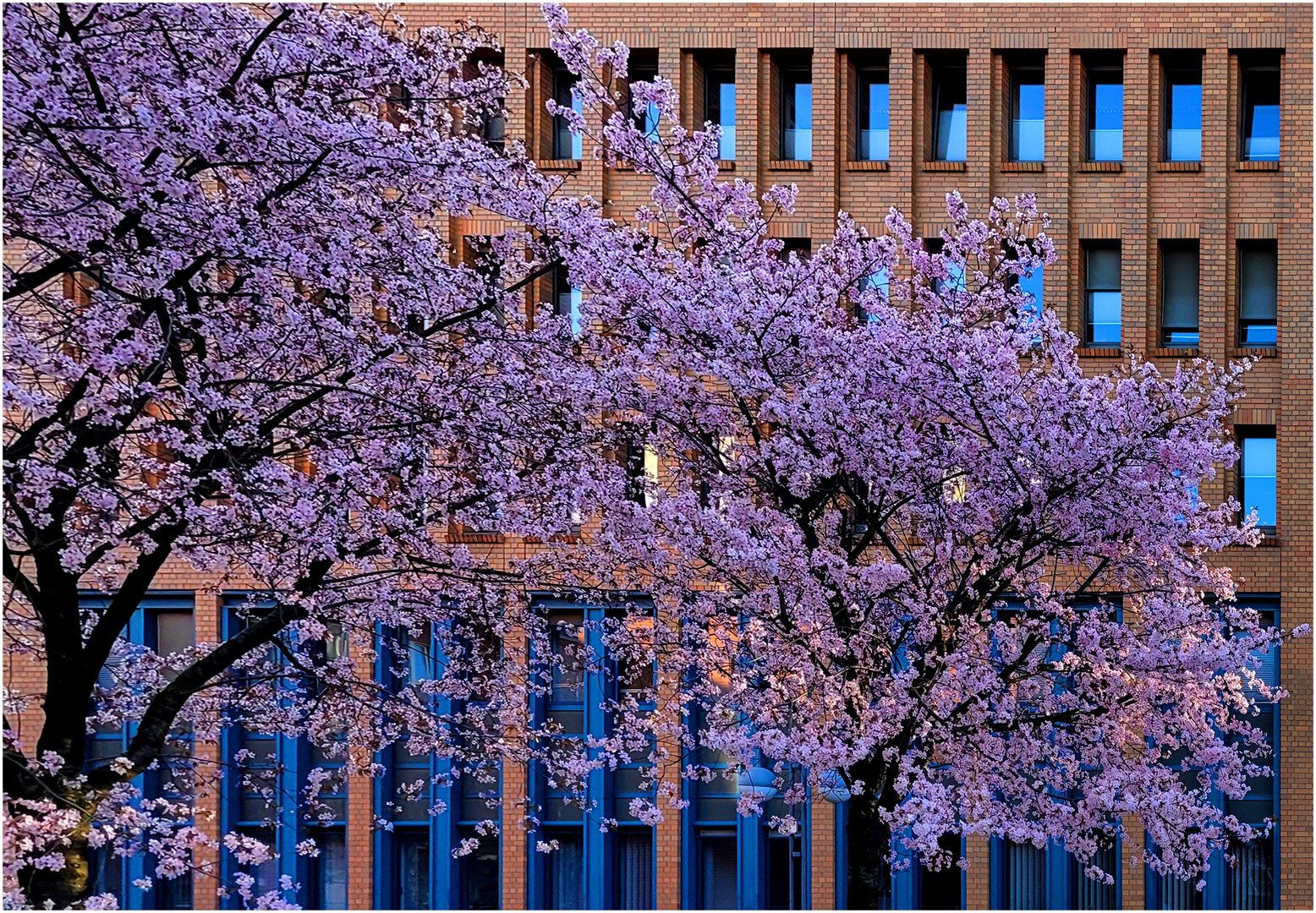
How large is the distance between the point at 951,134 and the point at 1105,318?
467 cm

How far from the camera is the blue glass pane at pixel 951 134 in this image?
2969 cm

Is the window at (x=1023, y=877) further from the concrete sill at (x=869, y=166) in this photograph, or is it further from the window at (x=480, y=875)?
the concrete sill at (x=869, y=166)

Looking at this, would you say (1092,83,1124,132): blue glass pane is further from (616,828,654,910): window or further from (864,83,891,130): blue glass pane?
(616,828,654,910): window

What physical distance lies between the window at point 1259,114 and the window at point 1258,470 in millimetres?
5392

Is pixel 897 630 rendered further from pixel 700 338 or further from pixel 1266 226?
pixel 1266 226

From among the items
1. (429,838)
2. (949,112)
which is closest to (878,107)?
(949,112)

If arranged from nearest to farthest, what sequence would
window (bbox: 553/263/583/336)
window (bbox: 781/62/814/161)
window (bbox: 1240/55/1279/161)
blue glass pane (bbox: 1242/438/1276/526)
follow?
window (bbox: 553/263/583/336) < blue glass pane (bbox: 1242/438/1276/526) < window (bbox: 1240/55/1279/161) < window (bbox: 781/62/814/161)

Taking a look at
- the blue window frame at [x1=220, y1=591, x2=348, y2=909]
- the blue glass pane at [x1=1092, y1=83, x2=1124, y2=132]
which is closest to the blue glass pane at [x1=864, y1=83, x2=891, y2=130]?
the blue glass pane at [x1=1092, y1=83, x2=1124, y2=132]

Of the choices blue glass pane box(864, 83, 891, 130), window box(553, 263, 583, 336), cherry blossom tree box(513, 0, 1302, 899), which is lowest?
cherry blossom tree box(513, 0, 1302, 899)

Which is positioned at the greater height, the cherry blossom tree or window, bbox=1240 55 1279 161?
window, bbox=1240 55 1279 161

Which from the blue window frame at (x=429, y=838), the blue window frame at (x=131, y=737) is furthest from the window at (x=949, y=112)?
the blue window frame at (x=131, y=737)

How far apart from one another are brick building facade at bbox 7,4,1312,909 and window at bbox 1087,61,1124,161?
0.04 metres

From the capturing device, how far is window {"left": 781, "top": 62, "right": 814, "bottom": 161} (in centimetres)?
2962

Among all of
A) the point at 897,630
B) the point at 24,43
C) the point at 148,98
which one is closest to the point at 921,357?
the point at 897,630
